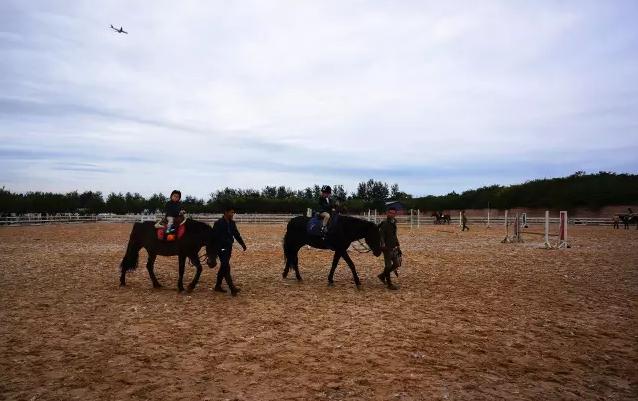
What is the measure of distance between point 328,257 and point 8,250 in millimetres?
13500

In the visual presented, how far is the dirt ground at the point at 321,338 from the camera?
15.1 ft

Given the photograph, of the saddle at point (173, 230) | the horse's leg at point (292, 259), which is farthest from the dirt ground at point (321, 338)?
the saddle at point (173, 230)

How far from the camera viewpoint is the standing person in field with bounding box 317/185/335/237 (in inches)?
414

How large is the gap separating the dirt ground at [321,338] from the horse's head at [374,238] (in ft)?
3.10

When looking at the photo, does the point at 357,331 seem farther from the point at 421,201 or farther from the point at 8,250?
the point at 421,201

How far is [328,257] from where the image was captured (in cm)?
1686

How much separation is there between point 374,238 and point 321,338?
439 centimetres

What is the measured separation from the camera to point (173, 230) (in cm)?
960

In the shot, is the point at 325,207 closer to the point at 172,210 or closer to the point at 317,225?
the point at 317,225

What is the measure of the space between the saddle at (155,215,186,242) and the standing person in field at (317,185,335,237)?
3.34 meters

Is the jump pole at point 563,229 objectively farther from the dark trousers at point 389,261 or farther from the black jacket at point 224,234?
the black jacket at point 224,234

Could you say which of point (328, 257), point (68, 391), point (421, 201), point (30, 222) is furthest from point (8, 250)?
point (421, 201)

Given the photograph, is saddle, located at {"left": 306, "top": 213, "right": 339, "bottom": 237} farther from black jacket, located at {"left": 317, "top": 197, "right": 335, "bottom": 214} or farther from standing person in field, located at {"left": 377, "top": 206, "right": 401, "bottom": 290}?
standing person in field, located at {"left": 377, "top": 206, "right": 401, "bottom": 290}

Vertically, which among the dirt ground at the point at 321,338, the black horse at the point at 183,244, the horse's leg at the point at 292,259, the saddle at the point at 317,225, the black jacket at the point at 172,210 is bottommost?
the dirt ground at the point at 321,338
